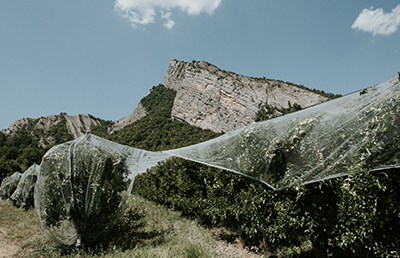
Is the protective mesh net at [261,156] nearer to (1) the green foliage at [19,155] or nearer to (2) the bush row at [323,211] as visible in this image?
(2) the bush row at [323,211]

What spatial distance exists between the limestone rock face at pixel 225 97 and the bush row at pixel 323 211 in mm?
47738

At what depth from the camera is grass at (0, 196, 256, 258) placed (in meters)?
3.53

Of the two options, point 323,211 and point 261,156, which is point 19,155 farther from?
point 323,211

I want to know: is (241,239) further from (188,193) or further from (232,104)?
(232,104)

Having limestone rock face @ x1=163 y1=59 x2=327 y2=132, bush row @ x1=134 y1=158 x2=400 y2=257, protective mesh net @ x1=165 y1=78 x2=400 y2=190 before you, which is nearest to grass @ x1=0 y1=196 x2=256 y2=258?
bush row @ x1=134 y1=158 x2=400 y2=257

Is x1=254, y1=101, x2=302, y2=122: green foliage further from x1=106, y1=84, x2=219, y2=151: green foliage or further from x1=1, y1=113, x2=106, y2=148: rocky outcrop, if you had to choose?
x1=1, y1=113, x2=106, y2=148: rocky outcrop

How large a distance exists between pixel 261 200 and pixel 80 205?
123 inches

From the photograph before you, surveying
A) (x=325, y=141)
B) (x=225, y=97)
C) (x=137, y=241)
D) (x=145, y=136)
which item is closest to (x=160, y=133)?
(x=145, y=136)

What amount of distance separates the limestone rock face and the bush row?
A: 47738 millimetres

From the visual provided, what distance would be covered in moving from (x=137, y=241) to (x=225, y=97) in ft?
182

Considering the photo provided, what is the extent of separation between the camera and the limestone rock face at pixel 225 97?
53.5 metres

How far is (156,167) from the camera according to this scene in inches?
313

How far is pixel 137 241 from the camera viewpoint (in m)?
4.21

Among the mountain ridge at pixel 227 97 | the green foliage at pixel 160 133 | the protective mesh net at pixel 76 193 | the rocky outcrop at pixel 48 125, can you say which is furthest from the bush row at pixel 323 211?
the rocky outcrop at pixel 48 125
